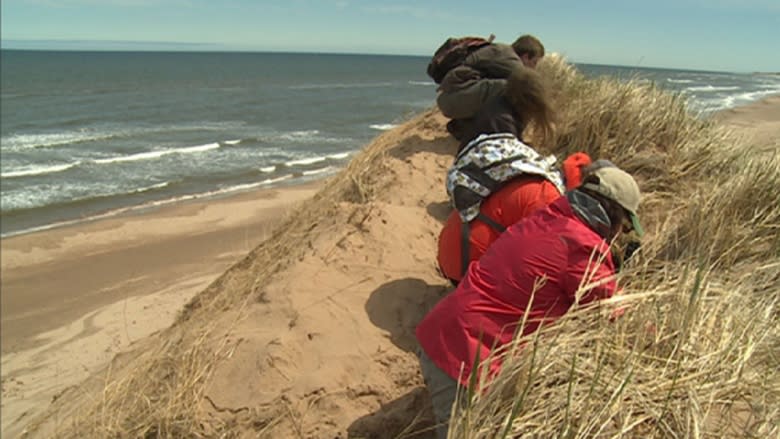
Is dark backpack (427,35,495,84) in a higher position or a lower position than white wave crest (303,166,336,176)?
higher

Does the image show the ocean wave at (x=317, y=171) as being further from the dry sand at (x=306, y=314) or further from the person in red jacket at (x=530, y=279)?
the person in red jacket at (x=530, y=279)

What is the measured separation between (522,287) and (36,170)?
1882 cm

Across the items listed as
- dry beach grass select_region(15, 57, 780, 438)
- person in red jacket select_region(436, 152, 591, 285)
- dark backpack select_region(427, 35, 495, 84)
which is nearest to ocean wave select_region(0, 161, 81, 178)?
dry beach grass select_region(15, 57, 780, 438)

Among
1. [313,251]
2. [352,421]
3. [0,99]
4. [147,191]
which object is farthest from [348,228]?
[0,99]

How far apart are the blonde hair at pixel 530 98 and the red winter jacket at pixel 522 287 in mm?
1665

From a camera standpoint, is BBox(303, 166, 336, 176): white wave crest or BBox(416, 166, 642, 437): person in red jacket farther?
BBox(303, 166, 336, 176): white wave crest

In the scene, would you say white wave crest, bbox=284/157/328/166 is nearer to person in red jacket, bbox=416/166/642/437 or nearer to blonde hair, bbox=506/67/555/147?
blonde hair, bbox=506/67/555/147

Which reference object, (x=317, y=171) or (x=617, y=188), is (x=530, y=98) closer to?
(x=617, y=188)

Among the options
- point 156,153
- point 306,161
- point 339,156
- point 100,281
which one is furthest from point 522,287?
point 156,153

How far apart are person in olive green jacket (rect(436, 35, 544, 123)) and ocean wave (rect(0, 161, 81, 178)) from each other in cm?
1590

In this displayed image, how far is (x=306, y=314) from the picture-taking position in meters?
3.46

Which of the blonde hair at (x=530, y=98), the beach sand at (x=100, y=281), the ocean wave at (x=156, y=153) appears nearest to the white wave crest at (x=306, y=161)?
the ocean wave at (x=156, y=153)

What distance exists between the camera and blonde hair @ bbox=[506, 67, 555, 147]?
13.1 feet

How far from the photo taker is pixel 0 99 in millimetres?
36969
